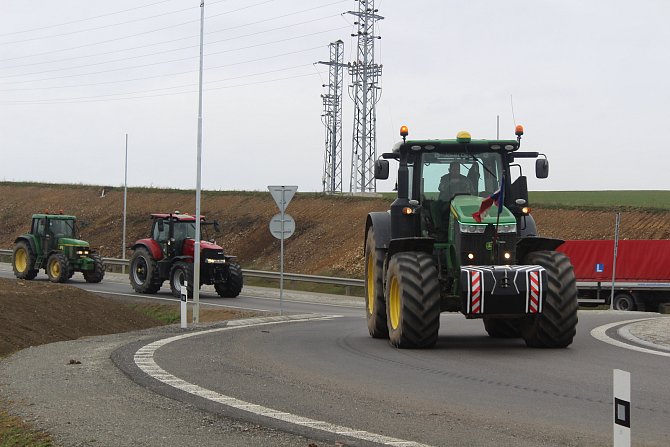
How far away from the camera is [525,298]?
13320 mm

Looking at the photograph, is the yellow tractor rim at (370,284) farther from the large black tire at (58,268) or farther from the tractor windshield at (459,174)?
the large black tire at (58,268)

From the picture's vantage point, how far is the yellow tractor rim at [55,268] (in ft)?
120

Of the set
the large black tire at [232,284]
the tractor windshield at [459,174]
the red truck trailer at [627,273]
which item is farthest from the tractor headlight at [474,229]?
the red truck trailer at [627,273]

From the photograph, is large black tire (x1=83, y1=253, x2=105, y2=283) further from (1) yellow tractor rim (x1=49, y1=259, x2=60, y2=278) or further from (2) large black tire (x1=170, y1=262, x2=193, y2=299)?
(2) large black tire (x1=170, y1=262, x2=193, y2=299)

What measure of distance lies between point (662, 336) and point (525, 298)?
159 inches

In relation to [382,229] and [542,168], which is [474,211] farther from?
[382,229]

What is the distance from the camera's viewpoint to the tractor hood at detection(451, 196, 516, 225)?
45.6ft

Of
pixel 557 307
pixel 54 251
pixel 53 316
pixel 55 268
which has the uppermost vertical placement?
pixel 557 307

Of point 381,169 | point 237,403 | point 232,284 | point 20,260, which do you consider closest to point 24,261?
point 20,260

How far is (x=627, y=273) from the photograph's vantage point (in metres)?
36.2

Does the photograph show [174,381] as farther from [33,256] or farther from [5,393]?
[33,256]

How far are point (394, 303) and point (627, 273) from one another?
23.5 metres

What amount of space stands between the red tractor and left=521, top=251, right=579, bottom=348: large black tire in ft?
60.2

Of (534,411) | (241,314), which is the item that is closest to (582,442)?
(534,411)
